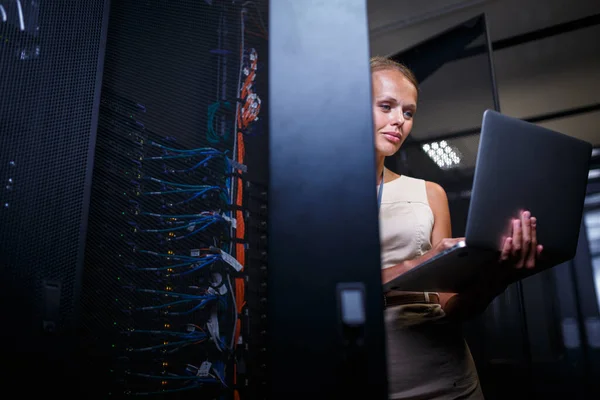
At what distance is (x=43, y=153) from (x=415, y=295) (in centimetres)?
77

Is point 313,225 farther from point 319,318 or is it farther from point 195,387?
point 195,387

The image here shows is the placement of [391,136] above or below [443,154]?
below

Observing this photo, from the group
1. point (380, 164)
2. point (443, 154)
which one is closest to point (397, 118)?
point (380, 164)

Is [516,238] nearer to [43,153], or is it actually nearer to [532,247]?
[532,247]

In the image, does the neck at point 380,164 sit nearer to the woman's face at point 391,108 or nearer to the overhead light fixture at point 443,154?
the woman's face at point 391,108

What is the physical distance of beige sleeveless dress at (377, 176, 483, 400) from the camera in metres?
0.93

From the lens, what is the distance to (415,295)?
1008 mm

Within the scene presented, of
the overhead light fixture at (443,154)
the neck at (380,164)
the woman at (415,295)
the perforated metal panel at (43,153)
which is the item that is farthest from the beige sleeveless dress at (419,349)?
the overhead light fixture at (443,154)

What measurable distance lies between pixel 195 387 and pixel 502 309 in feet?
10.9

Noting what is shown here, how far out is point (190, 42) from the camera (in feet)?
2.26

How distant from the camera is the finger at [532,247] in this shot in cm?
75

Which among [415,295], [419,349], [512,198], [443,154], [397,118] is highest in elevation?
[443,154]

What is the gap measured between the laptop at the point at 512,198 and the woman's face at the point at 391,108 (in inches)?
12.6

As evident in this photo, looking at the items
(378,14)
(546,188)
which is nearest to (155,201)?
(546,188)
